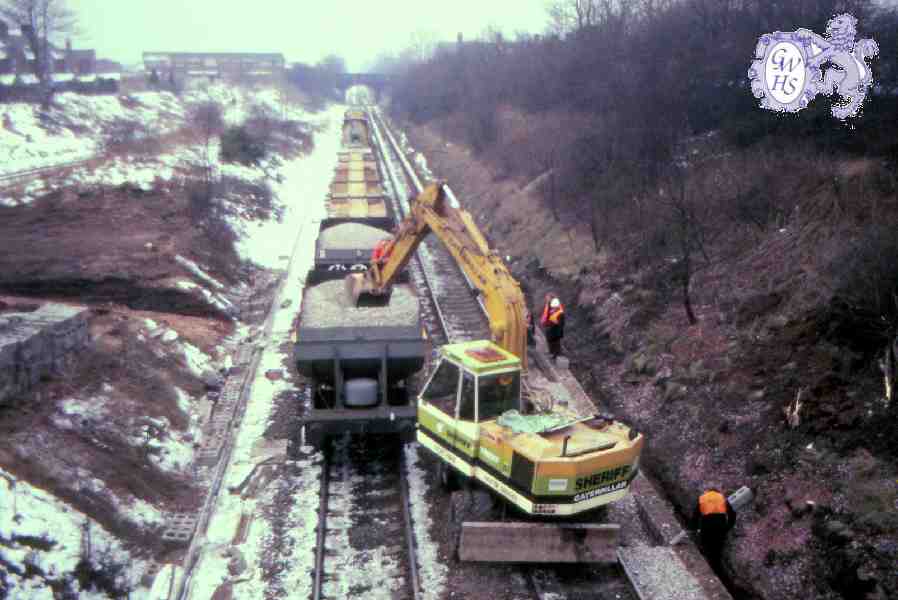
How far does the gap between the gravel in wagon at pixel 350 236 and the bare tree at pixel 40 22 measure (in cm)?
3348

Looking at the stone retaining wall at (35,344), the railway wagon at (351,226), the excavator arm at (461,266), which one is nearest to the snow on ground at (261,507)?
the railway wagon at (351,226)

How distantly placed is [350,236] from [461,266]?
21.5 ft

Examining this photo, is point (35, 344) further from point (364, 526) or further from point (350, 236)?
point (350, 236)

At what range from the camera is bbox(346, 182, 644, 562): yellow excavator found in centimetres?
891

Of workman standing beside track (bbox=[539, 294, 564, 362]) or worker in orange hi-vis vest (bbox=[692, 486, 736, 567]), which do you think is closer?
worker in orange hi-vis vest (bbox=[692, 486, 736, 567])

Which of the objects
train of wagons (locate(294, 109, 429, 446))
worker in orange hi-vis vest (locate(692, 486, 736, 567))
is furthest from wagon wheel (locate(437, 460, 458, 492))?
worker in orange hi-vis vest (locate(692, 486, 736, 567))

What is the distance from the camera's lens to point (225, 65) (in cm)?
11362

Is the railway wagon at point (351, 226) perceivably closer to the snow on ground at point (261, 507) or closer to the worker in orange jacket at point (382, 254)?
Result: the worker in orange jacket at point (382, 254)

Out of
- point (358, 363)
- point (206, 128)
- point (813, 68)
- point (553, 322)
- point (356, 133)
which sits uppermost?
point (813, 68)

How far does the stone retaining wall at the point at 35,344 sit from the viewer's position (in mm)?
11016

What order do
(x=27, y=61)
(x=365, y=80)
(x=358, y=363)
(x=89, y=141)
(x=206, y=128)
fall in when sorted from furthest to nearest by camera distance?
(x=365, y=80)
(x=27, y=61)
(x=206, y=128)
(x=89, y=141)
(x=358, y=363)

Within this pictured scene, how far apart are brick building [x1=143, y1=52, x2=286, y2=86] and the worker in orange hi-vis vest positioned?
101 m

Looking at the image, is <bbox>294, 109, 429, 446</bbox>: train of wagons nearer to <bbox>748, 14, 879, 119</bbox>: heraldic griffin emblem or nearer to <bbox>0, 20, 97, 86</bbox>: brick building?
<bbox>748, 14, 879, 119</bbox>: heraldic griffin emblem

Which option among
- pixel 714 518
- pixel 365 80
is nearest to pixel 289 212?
pixel 714 518
